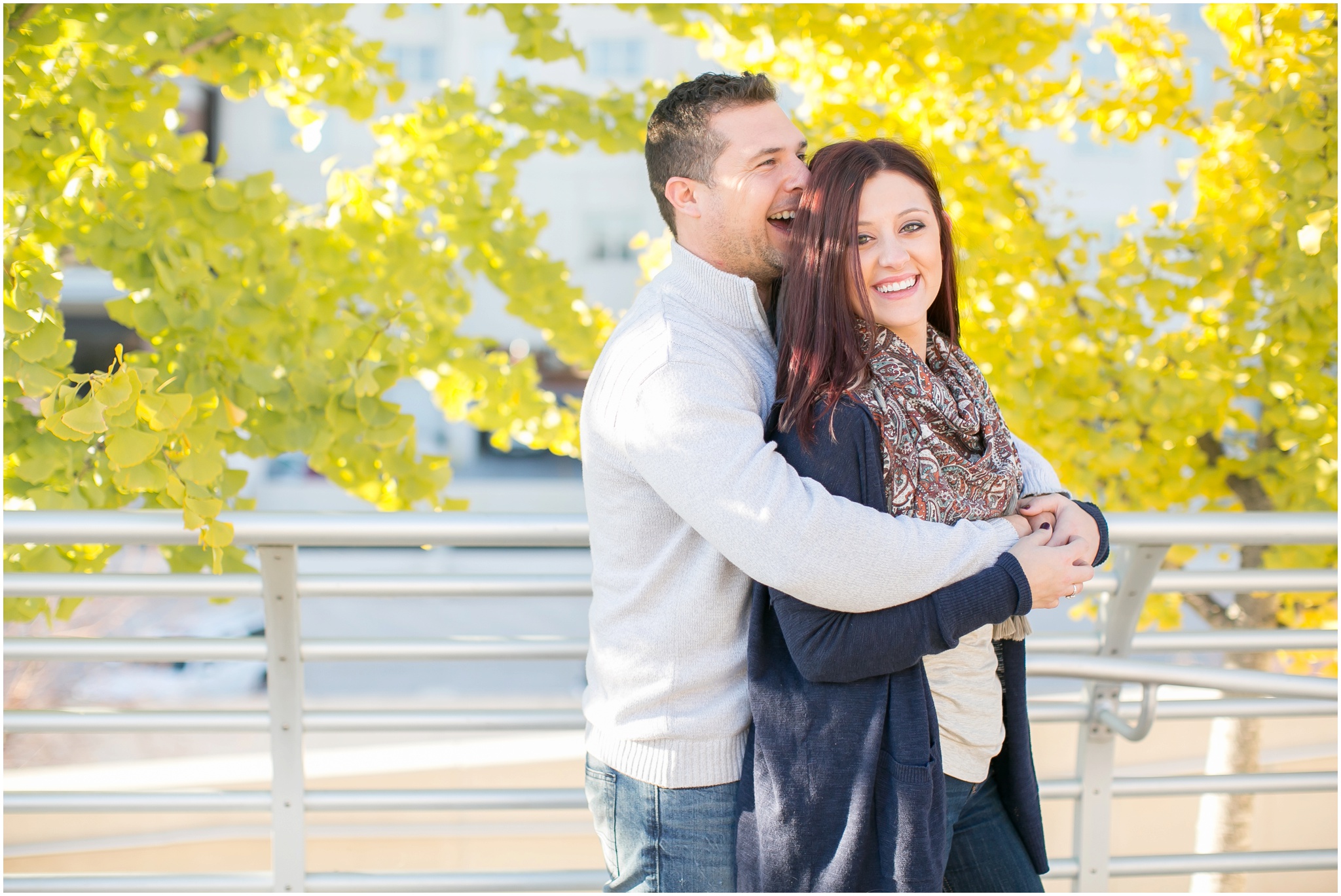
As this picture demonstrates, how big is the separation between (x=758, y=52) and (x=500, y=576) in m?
2.41

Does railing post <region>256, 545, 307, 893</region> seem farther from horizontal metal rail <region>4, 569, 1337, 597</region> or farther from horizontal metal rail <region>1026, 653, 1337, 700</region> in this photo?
horizontal metal rail <region>1026, 653, 1337, 700</region>

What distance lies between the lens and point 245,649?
197 cm

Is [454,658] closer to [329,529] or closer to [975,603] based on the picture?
[329,529]

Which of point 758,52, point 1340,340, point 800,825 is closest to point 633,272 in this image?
point 758,52

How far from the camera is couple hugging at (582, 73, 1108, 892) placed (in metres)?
1.33

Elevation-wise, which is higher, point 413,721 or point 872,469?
point 872,469

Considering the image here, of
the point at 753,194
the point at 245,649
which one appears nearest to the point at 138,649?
the point at 245,649

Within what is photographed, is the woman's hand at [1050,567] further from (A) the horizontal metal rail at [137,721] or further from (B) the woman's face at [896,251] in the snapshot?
(A) the horizontal metal rail at [137,721]

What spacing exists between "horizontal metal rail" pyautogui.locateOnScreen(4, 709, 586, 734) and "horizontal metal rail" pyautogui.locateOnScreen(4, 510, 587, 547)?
404 mm

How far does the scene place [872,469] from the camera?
138 centimetres

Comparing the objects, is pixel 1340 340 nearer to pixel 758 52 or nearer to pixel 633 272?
pixel 758 52

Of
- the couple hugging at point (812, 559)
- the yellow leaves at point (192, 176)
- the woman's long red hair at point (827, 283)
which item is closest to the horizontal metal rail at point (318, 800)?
the couple hugging at point (812, 559)

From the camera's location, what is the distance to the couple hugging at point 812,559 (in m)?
1.33

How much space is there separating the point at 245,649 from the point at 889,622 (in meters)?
1.27
